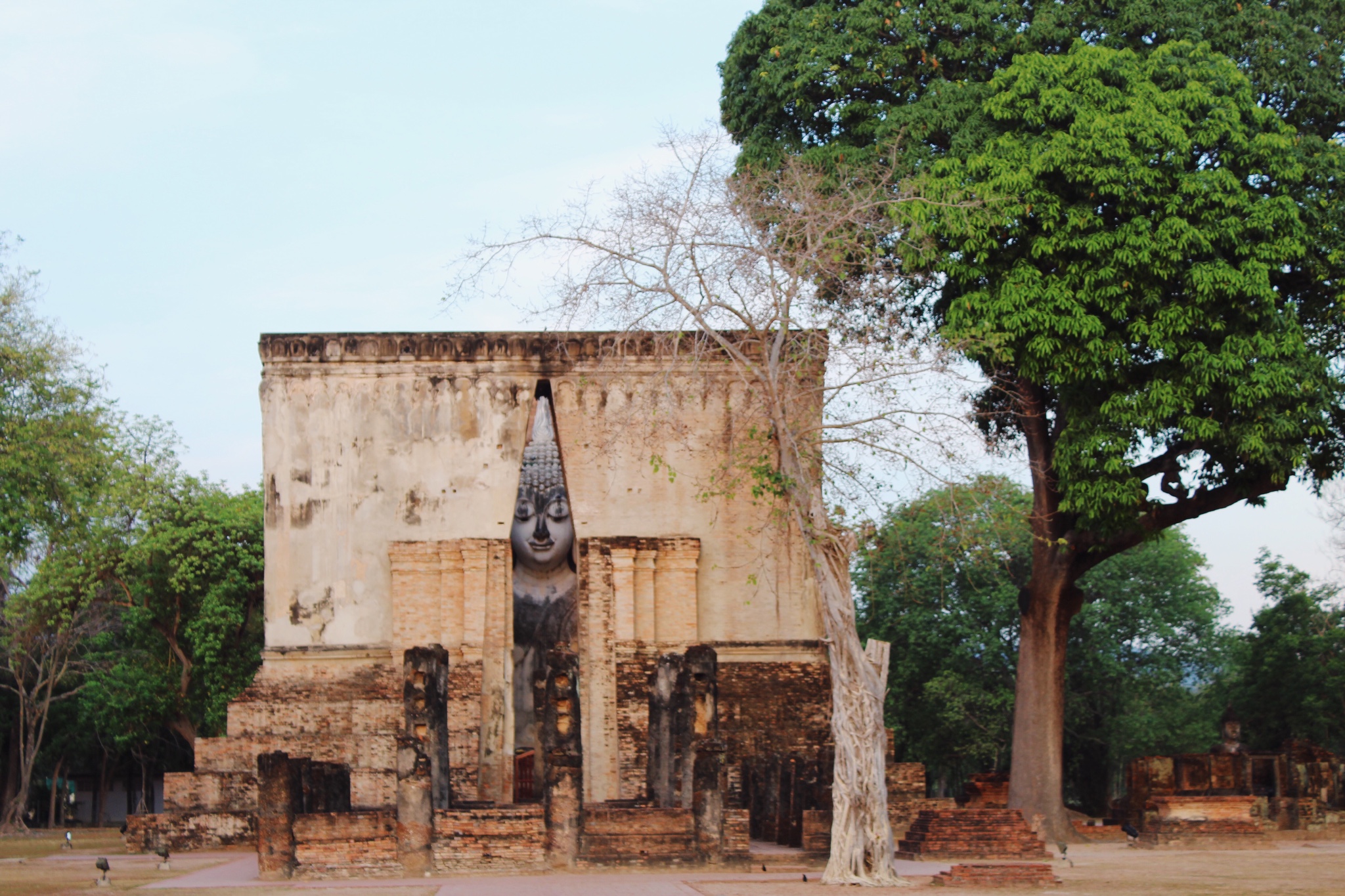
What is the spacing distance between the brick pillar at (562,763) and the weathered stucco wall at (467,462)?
458 centimetres

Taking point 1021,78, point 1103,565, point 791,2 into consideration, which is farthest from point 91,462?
point 1103,565

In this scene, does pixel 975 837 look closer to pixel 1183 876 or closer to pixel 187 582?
pixel 1183 876

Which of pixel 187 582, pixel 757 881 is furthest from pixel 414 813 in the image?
pixel 187 582

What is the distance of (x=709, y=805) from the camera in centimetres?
1349

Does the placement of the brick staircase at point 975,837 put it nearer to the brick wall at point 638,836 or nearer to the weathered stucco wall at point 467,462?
the brick wall at point 638,836

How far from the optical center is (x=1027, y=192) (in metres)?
15.8

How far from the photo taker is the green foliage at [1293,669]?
79.8ft

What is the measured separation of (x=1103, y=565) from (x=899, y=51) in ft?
42.5

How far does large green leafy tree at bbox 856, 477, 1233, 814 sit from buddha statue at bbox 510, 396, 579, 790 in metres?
7.64

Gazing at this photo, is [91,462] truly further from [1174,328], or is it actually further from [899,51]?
Result: [1174,328]

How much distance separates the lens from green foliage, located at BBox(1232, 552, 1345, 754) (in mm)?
24312

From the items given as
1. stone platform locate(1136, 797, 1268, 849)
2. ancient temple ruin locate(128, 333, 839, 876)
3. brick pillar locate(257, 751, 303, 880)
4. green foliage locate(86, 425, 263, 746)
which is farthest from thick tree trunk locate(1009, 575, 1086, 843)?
green foliage locate(86, 425, 263, 746)

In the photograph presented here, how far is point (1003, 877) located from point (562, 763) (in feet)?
13.6

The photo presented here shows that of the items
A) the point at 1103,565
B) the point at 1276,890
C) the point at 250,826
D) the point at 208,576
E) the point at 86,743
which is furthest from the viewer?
the point at 86,743
